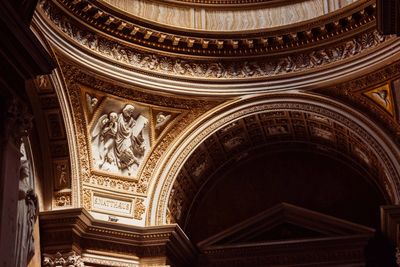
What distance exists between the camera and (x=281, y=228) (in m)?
17.0

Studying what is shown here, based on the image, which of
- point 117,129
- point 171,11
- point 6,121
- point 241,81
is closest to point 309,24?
point 241,81

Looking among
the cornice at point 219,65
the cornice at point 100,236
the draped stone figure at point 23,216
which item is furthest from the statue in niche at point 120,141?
the draped stone figure at point 23,216

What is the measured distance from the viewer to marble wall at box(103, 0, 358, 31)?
1625 centimetres

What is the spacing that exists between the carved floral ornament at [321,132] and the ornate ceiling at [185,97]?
0.02 m

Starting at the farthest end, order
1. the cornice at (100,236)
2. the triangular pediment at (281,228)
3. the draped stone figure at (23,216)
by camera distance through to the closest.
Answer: the triangular pediment at (281,228)
the cornice at (100,236)
the draped stone figure at (23,216)

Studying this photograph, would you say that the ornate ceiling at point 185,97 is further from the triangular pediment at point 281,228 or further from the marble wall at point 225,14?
the triangular pediment at point 281,228

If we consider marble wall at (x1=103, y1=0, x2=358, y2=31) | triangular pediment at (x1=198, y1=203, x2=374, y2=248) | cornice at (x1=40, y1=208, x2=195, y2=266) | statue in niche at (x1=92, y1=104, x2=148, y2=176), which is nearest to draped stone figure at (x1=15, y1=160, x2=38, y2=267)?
Answer: cornice at (x1=40, y1=208, x2=195, y2=266)

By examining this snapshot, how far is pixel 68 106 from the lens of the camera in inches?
588

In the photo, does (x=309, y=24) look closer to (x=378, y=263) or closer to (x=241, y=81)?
(x=241, y=81)

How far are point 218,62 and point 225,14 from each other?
4.27ft

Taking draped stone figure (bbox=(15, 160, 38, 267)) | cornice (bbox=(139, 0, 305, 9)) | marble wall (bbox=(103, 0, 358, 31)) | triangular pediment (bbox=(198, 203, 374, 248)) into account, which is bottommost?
draped stone figure (bbox=(15, 160, 38, 267))

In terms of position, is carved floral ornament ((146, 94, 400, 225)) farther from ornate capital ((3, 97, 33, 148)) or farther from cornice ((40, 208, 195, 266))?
ornate capital ((3, 97, 33, 148))

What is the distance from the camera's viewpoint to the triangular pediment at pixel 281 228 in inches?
655

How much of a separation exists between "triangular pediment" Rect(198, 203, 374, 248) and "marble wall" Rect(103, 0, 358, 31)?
4.09 m
